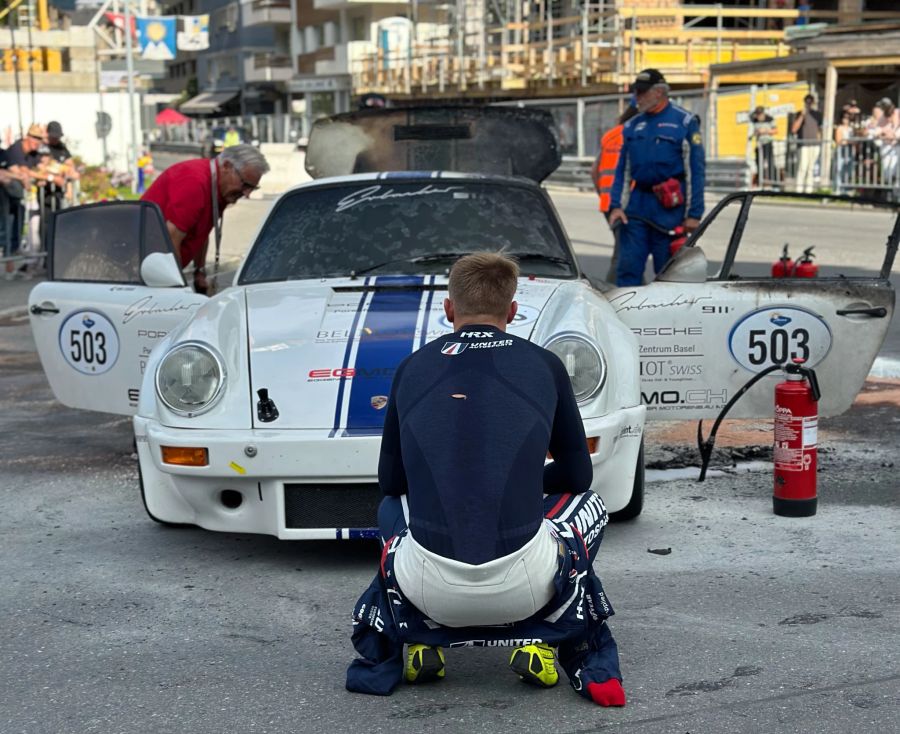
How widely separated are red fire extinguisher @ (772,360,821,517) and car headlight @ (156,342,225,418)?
2.18 metres

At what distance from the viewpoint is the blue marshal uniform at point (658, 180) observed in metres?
9.23

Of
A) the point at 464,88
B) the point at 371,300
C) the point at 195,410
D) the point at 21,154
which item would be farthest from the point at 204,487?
the point at 464,88

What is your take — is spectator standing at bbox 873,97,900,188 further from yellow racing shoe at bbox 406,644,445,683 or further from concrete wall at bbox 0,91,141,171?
concrete wall at bbox 0,91,141,171

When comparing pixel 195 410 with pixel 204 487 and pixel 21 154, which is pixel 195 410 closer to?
pixel 204 487

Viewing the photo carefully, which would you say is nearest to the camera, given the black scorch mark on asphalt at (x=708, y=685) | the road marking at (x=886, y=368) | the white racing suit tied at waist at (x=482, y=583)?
the white racing suit tied at waist at (x=482, y=583)

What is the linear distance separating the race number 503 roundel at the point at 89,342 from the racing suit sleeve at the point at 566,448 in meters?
3.18

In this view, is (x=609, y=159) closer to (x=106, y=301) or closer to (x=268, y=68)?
(x=106, y=301)

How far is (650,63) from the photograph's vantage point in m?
40.8

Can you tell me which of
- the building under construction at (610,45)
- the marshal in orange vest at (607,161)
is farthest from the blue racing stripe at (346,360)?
the building under construction at (610,45)

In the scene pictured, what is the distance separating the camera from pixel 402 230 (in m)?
6.49

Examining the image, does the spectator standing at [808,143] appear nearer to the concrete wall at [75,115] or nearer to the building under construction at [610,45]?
the building under construction at [610,45]

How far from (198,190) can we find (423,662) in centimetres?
437

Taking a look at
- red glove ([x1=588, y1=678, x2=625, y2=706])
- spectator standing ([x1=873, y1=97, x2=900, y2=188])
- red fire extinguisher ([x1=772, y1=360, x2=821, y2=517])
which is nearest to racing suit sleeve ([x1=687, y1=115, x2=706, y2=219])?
red fire extinguisher ([x1=772, y1=360, x2=821, y2=517])

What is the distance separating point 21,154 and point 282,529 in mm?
14564
